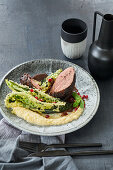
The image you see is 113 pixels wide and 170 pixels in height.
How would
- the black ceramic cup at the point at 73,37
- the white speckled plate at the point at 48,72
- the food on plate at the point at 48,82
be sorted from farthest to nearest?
1. the black ceramic cup at the point at 73,37
2. the food on plate at the point at 48,82
3. the white speckled plate at the point at 48,72

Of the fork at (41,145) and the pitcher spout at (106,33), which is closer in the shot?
the fork at (41,145)

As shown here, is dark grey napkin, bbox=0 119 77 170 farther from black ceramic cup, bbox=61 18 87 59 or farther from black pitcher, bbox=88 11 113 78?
black ceramic cup, bbox=61 18 87 59

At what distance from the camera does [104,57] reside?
2.04m

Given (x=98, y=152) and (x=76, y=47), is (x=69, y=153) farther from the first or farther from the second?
(x=76, y=47)

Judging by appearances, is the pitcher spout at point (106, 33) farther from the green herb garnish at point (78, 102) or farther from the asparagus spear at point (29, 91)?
the asparagus spear at point (29, 91)

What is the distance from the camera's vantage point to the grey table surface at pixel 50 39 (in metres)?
1.81

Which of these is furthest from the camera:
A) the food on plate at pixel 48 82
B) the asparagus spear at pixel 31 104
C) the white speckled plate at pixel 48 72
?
the food on plate at pixel 48 82

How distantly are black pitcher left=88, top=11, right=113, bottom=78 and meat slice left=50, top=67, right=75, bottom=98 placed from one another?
8.6 inches

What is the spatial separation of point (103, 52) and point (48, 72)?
0.46 metres

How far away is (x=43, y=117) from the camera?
182cm

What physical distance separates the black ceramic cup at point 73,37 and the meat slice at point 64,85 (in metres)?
0.32

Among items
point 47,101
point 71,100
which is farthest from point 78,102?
point 47,101

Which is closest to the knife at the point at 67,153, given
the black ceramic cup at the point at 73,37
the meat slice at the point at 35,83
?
the meat slice at the point at 35,83

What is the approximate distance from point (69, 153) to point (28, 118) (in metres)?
0.34
